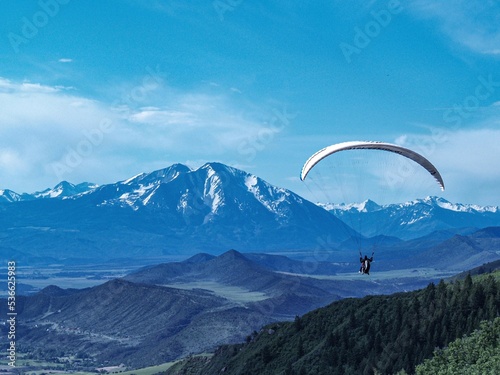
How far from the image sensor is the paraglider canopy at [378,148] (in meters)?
67.6

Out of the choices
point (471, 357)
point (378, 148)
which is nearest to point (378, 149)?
point (378, 148)

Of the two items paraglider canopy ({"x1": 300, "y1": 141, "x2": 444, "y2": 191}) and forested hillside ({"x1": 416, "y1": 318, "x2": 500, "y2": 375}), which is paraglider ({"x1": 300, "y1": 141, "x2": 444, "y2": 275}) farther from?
forested hillside ({"x1": 416, "y1": 318, "x2": 500, "y2": 375})

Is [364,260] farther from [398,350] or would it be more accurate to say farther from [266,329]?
[266,329]

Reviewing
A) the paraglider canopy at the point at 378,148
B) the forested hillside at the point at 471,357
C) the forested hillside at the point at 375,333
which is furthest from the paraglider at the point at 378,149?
the forested hillside at the point at 375,333

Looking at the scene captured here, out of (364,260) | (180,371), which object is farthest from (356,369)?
(180,371)

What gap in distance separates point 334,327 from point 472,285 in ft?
99.7

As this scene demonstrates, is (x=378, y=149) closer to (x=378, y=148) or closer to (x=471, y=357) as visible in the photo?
(x=378, y=148)

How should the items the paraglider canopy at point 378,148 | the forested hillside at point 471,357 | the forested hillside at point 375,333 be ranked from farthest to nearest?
the forested hillside at point 375,333 < the paraglider canopy at point 378,148 < the forested hillside at point 471,357

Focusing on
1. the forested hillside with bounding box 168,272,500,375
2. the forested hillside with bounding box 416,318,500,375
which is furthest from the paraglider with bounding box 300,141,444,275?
the forested hillside with bounding box 168,272,500,375

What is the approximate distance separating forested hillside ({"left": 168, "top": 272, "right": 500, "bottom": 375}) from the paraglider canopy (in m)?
29.1

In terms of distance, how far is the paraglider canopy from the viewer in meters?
67.6

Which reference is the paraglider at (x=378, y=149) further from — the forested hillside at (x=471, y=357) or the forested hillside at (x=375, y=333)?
the forested hillside at (x=375, y=333)

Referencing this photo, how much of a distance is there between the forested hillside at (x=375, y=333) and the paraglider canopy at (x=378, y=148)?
29.1 m

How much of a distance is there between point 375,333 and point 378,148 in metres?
56.4
